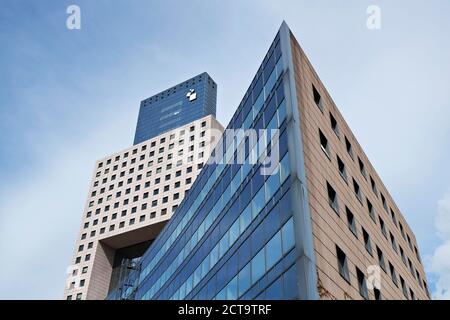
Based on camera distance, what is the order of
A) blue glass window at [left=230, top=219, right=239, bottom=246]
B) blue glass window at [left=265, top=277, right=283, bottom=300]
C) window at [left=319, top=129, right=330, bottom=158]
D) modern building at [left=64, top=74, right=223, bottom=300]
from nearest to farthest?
blue glass window at [left=265, top=277, right=283, bottom=300]
window at [left=319, top=129, right=330, bottom=158]
blue glass window at [left=230, top=219, right=239, bottom=246]
modern building at [left=64, top=74, right=223, bottom=300]

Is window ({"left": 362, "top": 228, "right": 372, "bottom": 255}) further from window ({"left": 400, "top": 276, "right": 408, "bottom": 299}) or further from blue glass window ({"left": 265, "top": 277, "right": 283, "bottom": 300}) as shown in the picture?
blue glass window ({"left": 265, "top": 277, "right": 283, "bottom": 300})

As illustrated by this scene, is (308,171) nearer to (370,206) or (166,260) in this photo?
(370,206)

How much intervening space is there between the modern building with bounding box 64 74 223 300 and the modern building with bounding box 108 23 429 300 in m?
47.4

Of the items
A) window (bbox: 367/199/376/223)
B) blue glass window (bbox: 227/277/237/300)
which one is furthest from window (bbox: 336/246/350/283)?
window (bbox: 367/199/376/223)

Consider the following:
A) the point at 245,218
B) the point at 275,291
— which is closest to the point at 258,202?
the point at 245,218

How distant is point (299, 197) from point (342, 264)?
17.8 feet

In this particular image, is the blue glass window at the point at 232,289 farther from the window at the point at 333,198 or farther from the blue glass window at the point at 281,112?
the blue glass window at the point at 281,112

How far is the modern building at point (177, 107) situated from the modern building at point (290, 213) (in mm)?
100000

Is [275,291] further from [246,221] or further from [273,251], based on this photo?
[246,221]

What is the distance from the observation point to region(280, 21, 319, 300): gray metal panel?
73.0ft

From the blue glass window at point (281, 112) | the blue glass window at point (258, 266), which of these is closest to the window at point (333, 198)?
the blue glass window at point (281, 112)

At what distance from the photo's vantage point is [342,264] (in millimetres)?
27562
